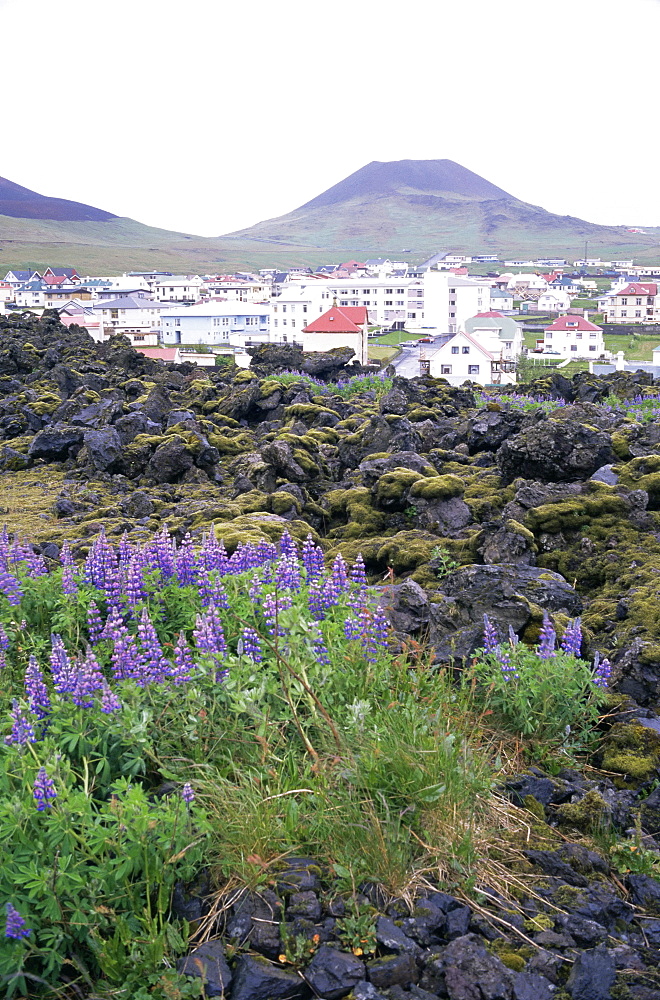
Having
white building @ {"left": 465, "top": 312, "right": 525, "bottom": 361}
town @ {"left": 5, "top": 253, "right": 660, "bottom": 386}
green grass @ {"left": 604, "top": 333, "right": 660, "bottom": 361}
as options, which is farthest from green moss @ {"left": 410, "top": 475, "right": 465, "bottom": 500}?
green grass @ {"left": 604, "top": 333, "right": 660, "bottom": 361}

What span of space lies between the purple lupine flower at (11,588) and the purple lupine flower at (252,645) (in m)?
2.00

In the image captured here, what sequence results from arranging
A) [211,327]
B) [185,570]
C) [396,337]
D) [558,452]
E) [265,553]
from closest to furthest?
[185,570] < [265,553] < [558,452] < [211,327] < [396,337]

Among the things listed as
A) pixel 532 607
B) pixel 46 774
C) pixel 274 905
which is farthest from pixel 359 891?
pixel 532 607

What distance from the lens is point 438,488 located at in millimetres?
10336

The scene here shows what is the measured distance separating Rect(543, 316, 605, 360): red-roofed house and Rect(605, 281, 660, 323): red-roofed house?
38309mm

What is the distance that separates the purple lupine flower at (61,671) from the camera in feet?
14.2

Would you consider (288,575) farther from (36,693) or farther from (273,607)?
(36,693)

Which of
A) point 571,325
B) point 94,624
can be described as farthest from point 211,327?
point 94,624

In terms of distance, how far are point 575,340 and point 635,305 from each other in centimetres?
4443

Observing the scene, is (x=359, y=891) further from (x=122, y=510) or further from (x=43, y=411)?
(x=43, y=411)

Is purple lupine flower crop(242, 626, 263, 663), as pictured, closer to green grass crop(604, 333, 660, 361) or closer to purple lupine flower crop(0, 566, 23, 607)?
purple lupine flower crop(0, 566, 23, 607)

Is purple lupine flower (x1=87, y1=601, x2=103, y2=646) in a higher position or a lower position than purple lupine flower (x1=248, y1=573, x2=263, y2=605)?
lower

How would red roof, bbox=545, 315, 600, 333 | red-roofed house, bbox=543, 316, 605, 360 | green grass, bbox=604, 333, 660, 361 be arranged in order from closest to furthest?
green grass, bbox=604, 333, 660, 361
red-roofed house, bbox=543, 316, 605, 360
red roof, bbox=545, 315, 600, 333

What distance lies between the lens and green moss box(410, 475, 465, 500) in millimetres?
10312
